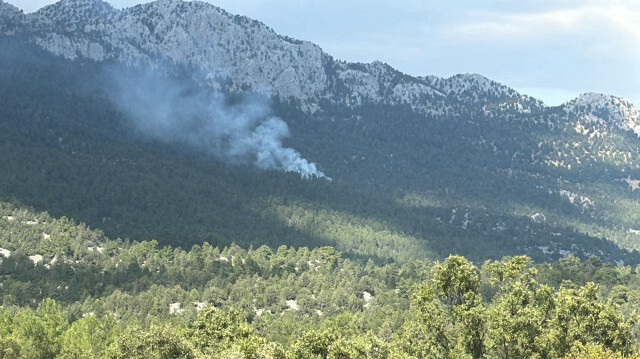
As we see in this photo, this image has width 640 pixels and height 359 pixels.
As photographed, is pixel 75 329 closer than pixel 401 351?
No

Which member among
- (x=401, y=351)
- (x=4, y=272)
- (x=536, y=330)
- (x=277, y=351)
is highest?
(x=536, y=330)

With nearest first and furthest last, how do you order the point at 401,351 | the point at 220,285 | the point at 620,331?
the point at 401,351
the point at 620,331
the point at 220,285

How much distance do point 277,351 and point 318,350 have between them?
550 cm

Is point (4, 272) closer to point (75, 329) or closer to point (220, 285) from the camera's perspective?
point (220, 285)

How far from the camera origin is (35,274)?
181 meters

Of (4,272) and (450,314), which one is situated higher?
(450,314)

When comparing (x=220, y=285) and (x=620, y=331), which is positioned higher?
(x=620, y=331)

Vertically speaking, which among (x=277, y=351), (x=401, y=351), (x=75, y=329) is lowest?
(x=75, y=329)

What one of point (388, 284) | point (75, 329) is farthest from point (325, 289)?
point (75, 329)

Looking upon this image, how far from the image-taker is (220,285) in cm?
18088

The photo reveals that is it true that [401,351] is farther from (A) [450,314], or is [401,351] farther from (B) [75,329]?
(B) [75,329]

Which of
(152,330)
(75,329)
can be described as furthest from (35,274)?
(152,330)

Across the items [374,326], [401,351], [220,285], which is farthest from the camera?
[220,285]

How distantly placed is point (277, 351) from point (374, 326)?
7766 centimetres
